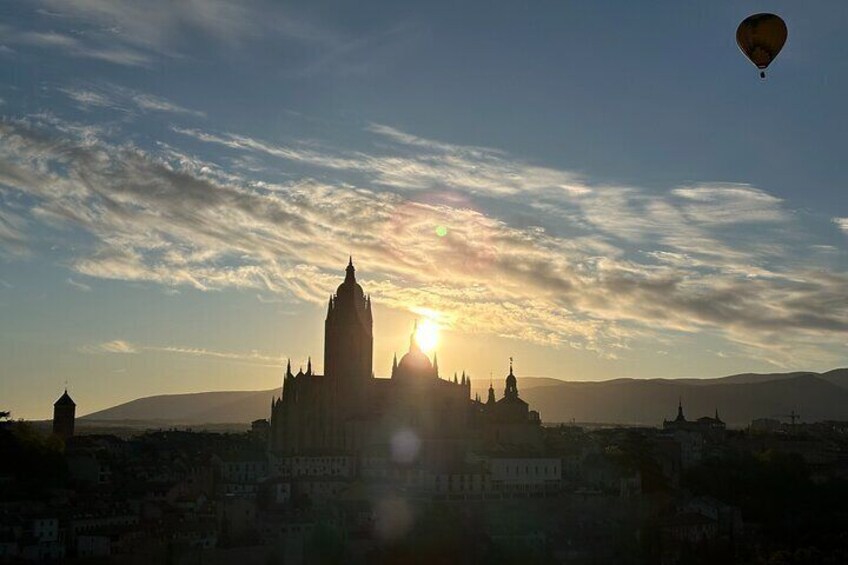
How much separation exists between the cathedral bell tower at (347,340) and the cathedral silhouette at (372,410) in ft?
0.23

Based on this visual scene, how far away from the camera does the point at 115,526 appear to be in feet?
193

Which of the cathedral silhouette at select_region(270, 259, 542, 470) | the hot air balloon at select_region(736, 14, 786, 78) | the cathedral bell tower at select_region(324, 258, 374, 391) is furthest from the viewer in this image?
the cathedral bell tower at select_region(324, 258, 374, 391)

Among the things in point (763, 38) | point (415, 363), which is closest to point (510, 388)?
point (415, 363)

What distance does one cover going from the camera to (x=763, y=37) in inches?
1580

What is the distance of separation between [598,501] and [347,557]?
1771 centimetres

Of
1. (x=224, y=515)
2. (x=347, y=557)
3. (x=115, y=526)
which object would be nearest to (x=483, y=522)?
(x=347, y=557)

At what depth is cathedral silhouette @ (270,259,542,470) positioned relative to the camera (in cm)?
8038

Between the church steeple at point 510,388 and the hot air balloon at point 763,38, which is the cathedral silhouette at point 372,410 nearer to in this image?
the church steeple at point 510,388

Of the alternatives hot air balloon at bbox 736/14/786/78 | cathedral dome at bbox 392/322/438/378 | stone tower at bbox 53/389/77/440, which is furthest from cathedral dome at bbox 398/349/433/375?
hot air balloon at bbox 736/14/786/78

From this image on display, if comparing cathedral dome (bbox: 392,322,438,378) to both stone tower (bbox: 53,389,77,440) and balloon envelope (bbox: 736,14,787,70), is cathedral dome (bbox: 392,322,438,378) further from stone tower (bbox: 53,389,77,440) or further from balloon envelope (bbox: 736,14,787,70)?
Answer: balloon envelope (bbox: 736,14,787,70)

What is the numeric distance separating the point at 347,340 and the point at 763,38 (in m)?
50.8

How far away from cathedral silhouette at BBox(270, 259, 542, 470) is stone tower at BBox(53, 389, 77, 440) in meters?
17.9

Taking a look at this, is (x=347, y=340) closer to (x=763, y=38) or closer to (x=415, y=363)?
(x=415, y=363)

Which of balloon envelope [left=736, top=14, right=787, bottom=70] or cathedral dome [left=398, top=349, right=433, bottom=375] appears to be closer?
balloon envelope [left=736, top=14, right=787, bottom=70]
